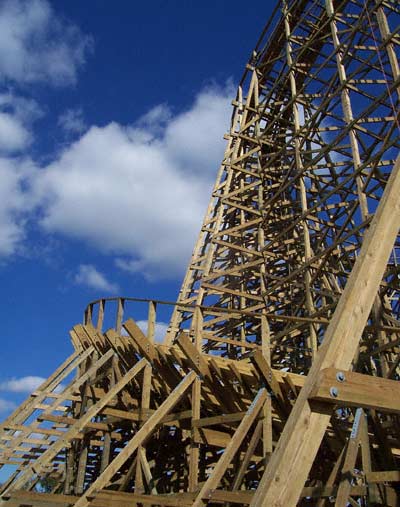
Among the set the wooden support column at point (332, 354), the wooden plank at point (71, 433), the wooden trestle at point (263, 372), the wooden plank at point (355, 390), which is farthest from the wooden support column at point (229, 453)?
the wooden support column at point (332, 354)

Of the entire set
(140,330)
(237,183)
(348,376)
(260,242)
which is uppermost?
(237,183)

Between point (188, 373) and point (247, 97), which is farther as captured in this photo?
point (247, 97)

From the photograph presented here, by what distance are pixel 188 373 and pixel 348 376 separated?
18.4 ft

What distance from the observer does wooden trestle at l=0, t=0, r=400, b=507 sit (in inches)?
99.7

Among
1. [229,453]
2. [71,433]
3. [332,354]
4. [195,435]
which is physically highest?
[71,433]

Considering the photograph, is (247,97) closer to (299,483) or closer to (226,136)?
(226,136)

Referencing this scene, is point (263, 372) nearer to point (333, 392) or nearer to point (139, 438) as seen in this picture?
point (139, 438)

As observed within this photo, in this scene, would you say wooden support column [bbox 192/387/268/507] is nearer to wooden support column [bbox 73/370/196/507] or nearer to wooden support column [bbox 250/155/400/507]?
wooden support column [bbox 73/370/196/507]

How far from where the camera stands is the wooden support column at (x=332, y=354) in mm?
2086

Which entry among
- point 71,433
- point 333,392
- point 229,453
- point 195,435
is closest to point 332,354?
point 333,392

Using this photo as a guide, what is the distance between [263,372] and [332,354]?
4384 millimetres

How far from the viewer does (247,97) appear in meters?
17.0

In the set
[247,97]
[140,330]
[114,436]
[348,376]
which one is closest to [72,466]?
[114,436]

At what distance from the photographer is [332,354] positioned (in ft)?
7.84
